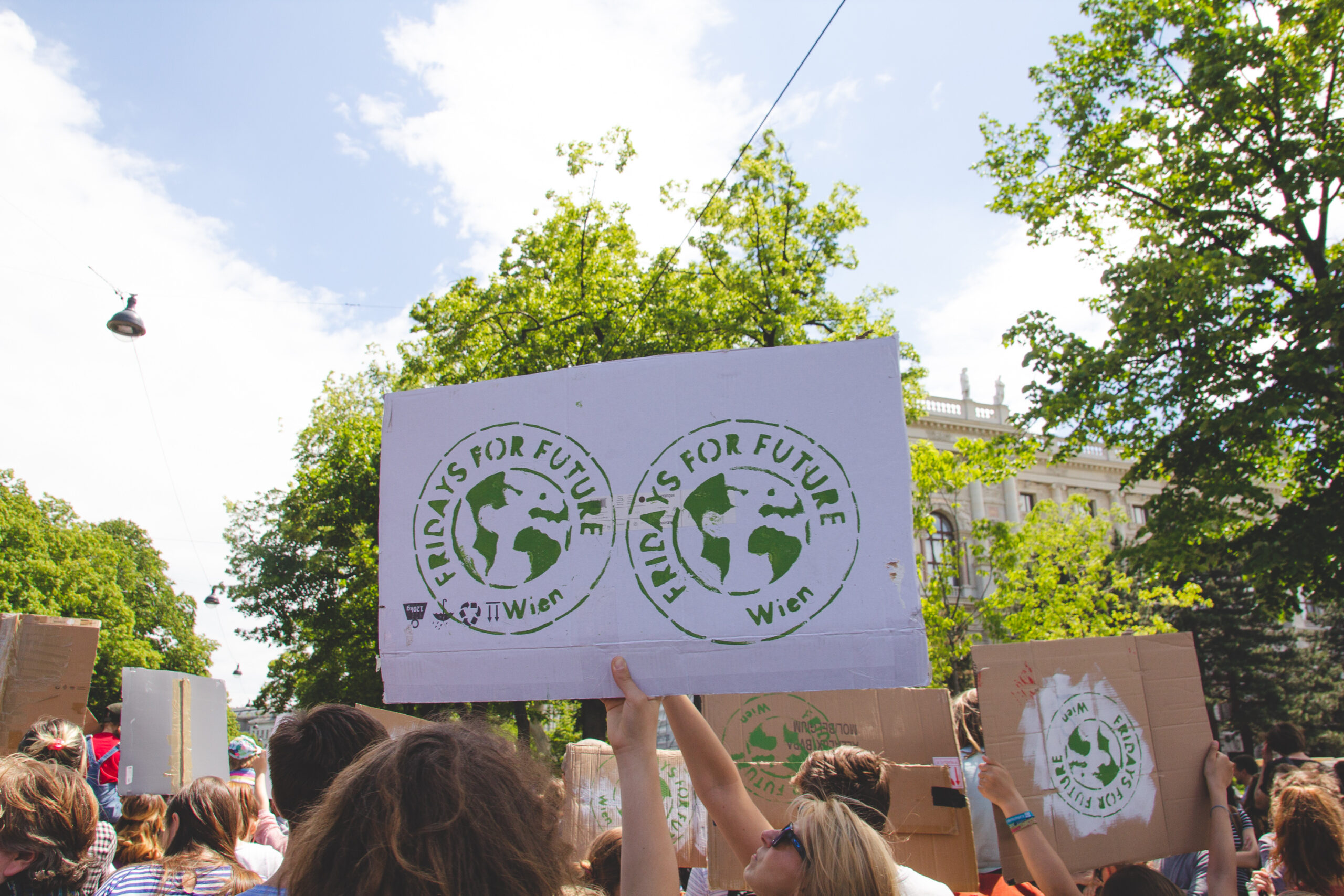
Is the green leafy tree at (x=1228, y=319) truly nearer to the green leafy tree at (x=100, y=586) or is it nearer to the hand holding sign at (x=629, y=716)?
the hand holding sign at (x=629, y=716)

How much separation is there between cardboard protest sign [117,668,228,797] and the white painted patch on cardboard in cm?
358

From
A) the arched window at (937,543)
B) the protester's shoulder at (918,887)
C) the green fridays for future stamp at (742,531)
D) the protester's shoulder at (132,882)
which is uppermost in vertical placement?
the arched window at (937,543)

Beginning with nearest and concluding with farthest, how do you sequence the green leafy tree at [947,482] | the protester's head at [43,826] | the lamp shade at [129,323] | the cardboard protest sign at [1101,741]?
the protester's head at [43,826]
the cardboard protest sign at [1101,741]
the lamp shade at [129,323]
the green leafy tree at [947,482]

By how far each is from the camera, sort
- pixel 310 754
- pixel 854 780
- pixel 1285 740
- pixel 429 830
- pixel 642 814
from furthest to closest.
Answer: pixel 1285 740, pixel 854 780, pixel 310 754, pixel 642 814, pixel 429 830

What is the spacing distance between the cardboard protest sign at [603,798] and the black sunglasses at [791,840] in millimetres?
2130

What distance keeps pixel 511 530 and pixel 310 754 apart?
29.8 inches

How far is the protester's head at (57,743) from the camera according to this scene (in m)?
3.77

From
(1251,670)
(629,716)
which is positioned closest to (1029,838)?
(629,716)

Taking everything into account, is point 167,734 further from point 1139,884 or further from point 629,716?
point 1139,884

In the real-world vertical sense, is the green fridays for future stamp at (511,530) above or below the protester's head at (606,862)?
above

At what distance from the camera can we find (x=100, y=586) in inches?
1297

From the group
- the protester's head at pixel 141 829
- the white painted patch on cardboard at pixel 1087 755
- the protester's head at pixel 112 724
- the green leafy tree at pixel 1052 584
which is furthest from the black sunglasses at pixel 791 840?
the green leafy tree at pixel 1052 584

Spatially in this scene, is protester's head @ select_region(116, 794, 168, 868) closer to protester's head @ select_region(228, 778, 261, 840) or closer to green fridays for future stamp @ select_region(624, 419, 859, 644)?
protester's head @ select_region(228, 778, 261, 840)

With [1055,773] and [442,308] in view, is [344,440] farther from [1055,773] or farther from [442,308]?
[1055,773]
